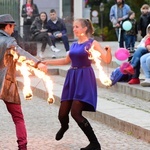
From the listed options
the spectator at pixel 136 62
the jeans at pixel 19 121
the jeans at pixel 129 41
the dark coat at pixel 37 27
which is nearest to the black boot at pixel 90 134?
the jeans at pixel 19 121

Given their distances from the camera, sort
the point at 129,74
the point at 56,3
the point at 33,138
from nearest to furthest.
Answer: the point at 33,138, the point at 129,74, the point at 56,3

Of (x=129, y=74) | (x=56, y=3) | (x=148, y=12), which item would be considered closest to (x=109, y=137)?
(x=129, y=74)

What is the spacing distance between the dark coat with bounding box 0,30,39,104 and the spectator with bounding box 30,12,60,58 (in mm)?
12256

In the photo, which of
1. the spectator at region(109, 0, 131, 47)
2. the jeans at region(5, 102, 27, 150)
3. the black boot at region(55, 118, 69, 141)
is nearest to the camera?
the jeans at region(5, 102, 27, 150)

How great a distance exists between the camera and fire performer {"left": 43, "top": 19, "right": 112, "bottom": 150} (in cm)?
918

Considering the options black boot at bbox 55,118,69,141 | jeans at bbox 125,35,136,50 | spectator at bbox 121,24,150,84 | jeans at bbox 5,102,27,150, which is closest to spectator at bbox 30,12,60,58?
jeans at bbox 125,35,136,50

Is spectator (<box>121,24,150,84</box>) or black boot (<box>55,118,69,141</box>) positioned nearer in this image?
black boot (<box>55,118,69,141</box>)

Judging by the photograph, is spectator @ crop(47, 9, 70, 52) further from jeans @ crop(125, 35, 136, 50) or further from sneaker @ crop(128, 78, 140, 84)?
sneaker @ crop(128, 78, 140, 84)

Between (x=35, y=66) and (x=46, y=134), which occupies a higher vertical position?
(x=35, y=66)

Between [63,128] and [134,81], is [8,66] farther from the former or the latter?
[134,81]

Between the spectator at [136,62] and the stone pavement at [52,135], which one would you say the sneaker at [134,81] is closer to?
the spectator at [136,62]

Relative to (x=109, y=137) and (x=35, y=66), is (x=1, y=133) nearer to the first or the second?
(x=109, y=137)

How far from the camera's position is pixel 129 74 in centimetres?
1480

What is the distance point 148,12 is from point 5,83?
1182 cm
